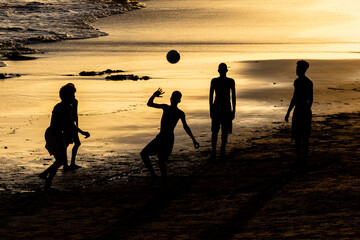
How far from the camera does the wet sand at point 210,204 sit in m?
8.27

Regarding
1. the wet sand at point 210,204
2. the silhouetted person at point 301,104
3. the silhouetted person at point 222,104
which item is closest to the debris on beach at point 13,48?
the silhouetted person at point 222,104

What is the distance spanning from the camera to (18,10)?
6069 centimetres

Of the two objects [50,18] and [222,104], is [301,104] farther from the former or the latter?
[50,18]

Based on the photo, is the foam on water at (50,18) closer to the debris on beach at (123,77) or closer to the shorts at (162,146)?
the debris on beach at (123,77)

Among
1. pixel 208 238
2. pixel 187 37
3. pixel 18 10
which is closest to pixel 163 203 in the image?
pixel 208 238

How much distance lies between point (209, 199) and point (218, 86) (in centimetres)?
296

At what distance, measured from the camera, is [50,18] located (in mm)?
55938

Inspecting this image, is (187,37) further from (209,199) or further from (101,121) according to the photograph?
(209,199)

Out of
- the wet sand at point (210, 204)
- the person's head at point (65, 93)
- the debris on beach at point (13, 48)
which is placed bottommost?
the wet sand at point (210, 204)

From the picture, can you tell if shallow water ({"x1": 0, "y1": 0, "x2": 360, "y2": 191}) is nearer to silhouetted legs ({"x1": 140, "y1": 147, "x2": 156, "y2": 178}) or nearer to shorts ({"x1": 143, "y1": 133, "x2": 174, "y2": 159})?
silhouetted legs ({"x1": 140, "y1": 147, "x2": 156, "y2": 178})

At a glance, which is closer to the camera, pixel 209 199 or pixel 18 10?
pixel 209 199

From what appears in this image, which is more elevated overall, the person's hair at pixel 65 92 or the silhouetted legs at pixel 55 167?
the person's hair at pixel 65 92

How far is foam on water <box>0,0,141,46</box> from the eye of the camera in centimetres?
4612

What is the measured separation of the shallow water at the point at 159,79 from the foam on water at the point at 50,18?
252cm
